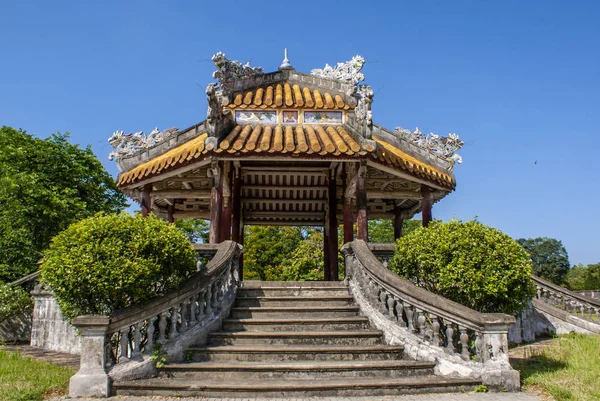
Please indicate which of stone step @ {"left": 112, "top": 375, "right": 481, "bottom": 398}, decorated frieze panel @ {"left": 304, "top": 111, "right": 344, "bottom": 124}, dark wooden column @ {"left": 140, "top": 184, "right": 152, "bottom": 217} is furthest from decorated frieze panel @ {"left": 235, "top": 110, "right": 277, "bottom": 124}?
stone step @ {"left": 112, "top": 375, "right": 481, "bottom": 398}

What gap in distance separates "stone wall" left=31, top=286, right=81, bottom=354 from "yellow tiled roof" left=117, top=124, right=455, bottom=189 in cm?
387

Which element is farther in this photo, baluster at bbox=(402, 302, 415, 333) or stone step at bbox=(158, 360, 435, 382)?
baluster at bbox=(402, 302, 415, 333)

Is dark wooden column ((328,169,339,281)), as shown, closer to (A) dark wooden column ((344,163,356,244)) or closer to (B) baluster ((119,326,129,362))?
(A) dark wooden column ((344,163,356,244))

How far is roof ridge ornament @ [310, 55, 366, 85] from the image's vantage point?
1240cm

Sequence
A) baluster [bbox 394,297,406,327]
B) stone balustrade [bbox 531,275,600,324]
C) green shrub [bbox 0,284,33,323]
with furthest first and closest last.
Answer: stone balustrade [bbox 531,275,600,324] < green shrub [bbox 0,284,33,323] < baluster [bbox 394,297,406,327]

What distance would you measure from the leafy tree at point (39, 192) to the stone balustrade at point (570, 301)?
18.8m

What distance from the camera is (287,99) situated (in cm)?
1212

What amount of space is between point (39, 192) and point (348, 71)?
55.2 feet

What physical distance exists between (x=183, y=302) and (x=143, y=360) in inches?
42.6

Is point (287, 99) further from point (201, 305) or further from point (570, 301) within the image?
point (570, 301)

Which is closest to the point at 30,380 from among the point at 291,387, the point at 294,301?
the point at 291,387

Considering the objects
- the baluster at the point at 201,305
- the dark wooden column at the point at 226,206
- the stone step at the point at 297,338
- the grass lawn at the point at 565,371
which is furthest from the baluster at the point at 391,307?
the dark wooden column at the point at 226,206

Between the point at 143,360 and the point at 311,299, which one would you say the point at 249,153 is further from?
the point at 143,360

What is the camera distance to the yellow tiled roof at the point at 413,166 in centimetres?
1025
